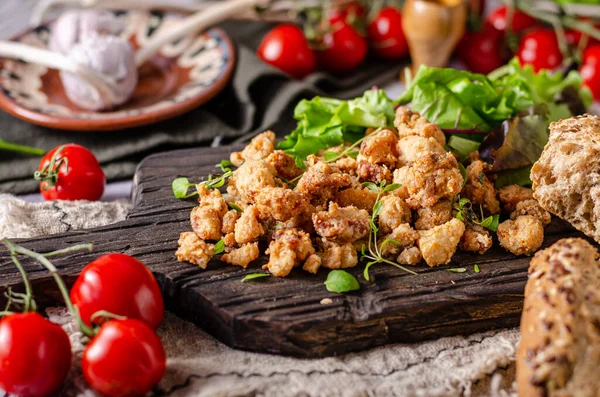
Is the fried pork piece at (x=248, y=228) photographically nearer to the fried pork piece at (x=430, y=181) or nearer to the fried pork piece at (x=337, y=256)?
the fried pork piece at (x=337, y=256)

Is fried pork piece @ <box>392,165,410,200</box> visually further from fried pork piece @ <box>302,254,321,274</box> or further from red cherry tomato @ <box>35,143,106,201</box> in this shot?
red cherry tomato @ <box>35,143,106,201</box>

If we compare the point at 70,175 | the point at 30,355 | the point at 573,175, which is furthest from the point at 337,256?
the point at 70,175

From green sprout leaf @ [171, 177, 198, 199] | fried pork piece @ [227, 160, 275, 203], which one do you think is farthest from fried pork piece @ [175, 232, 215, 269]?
green sprout leaf @ [171, 177, 198, 199]

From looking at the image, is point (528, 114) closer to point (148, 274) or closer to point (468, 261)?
point (468, 261)

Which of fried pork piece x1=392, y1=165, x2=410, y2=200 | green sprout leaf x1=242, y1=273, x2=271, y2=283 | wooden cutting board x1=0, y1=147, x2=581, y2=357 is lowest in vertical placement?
wooden cutting board x1=0, y1=147, x2=581, y2=357

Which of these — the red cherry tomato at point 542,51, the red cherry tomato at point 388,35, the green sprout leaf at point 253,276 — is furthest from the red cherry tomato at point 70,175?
the red cherry tomato at point 542,51

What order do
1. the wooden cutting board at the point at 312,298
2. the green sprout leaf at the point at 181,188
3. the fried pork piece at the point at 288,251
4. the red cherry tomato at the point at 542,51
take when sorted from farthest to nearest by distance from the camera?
1. the red cherry tomato at the point at 542,51
2. the green sprout leaf at the point at 181,188
3. the fried pork piece at the point at 288,251
4. the wooden cutting board at the point at 312,298

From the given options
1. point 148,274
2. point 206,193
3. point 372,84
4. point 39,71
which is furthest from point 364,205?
point 39,71
